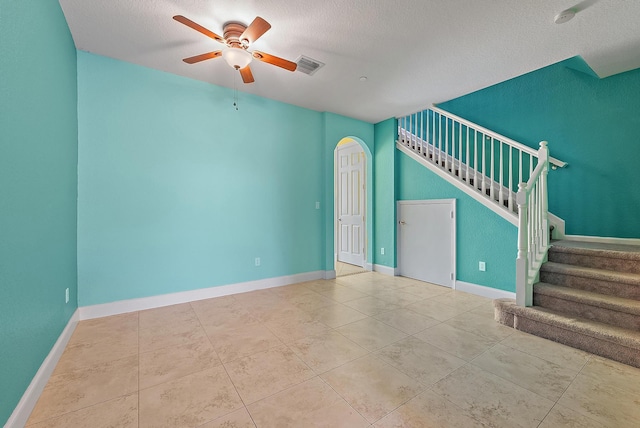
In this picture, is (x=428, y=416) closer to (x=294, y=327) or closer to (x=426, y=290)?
(x=294, y=327)

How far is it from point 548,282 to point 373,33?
3.15 m

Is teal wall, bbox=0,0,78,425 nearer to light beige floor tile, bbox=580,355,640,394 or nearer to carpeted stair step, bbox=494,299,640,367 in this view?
light beige floor tile, bbox=580,355,640,394

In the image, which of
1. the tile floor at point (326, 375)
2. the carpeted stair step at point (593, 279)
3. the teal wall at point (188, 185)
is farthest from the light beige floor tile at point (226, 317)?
the carpeted stair step at point (593, 279)

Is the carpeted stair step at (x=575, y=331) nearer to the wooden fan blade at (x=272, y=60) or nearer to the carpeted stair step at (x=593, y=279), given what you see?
the carpeted stair step at (x=593, y=279)

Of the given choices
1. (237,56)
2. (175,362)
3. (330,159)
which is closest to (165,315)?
(175,362)

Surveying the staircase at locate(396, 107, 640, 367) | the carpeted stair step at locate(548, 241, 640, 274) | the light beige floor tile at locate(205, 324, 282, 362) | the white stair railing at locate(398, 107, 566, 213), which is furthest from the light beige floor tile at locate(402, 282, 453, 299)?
the light beige floor tile at locate(205, 324, 282, 362)

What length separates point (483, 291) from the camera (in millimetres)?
3547

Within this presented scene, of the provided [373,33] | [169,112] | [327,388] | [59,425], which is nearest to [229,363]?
[327,388]

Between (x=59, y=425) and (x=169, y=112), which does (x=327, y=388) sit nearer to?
(x=59, y=425)

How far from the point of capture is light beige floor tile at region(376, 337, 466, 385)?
181cm

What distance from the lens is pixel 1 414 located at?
1198 mm

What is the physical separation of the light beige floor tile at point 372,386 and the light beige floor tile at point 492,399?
0.71 ft

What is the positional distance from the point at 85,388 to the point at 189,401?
0.75 meters

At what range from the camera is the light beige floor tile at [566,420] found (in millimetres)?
1368
